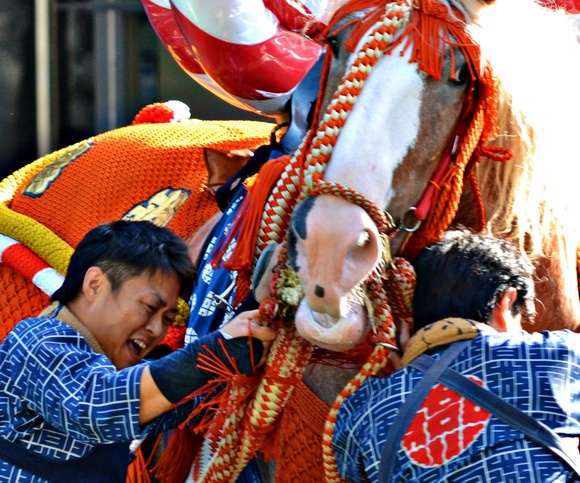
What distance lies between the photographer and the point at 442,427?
4.73 ft

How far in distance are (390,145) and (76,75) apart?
4.65 metres

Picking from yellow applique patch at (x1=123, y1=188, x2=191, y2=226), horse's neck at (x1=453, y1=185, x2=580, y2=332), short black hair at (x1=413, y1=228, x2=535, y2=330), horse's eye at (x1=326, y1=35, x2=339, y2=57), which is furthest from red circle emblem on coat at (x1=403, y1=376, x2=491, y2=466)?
yellow applique patch at (x1=123, y1=188, x2=191, y2=226)

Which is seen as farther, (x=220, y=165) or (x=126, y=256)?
(x=220, y=165)

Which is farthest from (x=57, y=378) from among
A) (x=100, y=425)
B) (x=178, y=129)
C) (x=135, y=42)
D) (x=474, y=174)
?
(x=135, y=42)

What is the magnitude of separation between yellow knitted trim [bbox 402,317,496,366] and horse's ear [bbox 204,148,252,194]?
3.33 ft

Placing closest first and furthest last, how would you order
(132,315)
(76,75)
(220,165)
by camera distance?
1. (132,315)
2. (220,165)
3. (76,75)

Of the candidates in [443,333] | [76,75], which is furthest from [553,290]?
[76,75]

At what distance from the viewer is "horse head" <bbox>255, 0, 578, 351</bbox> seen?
1.54m

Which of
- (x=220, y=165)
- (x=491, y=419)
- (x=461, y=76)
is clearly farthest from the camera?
(x=220, y=165)

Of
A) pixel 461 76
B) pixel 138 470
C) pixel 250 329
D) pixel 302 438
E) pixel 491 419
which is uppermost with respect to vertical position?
pixel 461 76

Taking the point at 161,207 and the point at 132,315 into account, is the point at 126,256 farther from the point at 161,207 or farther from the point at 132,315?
the point at 161,207

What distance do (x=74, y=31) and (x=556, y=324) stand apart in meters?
4.63

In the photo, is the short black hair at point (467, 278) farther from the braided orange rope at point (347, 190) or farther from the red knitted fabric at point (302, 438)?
the red knitted fabric at point (302, 438)

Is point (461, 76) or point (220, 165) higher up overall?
point (461, 76)
